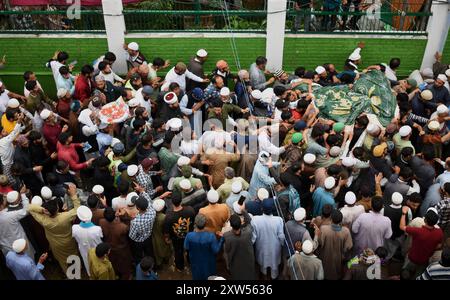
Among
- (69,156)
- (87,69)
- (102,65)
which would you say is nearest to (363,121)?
(69,156)

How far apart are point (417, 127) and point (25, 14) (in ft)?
24.2

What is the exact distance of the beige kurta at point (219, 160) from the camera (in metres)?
7.16

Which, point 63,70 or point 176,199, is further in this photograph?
point 63,70

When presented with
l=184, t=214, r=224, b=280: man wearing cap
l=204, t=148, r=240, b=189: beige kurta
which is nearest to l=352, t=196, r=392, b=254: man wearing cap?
l=184, t=214, r=224, b=280: man wearing cap

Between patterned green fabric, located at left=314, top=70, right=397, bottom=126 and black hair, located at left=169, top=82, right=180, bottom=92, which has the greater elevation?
black hair, located at left=169, top=82, right=180, bottom=92

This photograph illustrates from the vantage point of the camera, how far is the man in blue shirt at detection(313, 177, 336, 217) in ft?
21.1

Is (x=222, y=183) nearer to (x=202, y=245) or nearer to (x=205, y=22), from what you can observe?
(x=202, y=245)

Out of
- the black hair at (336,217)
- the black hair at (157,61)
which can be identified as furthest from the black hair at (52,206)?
the black hair at (157,61)

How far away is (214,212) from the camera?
20.9 ft

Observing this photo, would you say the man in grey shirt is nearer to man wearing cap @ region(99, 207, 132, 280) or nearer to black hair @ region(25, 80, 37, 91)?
black hair @ region(25, 80, 37, 91)

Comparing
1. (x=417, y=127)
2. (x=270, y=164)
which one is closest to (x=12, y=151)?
(x=270, y=164)

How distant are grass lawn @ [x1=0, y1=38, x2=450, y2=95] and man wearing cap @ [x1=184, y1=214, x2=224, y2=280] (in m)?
4.52

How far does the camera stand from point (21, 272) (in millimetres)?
5914

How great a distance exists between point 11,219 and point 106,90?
2.90 metres
